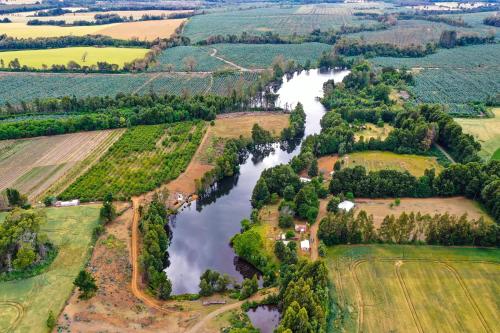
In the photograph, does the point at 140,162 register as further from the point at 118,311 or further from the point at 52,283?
the point at 118,311

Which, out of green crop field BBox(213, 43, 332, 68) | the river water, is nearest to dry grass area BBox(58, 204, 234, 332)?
the river water

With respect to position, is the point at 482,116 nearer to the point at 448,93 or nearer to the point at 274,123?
the point at 448,93

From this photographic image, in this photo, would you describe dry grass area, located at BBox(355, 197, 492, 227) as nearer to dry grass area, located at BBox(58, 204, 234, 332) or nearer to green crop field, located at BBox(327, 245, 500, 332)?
green crop field, located at BBox(327, 245, 500, 332)

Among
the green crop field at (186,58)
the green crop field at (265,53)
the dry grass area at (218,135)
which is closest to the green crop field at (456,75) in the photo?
the green crop field at (265,53)

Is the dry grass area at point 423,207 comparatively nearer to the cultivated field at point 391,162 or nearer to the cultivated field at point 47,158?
the cultivated field at point 391,162

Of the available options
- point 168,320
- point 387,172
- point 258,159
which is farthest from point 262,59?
point 168,320

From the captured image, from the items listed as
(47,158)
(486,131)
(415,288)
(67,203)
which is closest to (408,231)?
(415,288)
